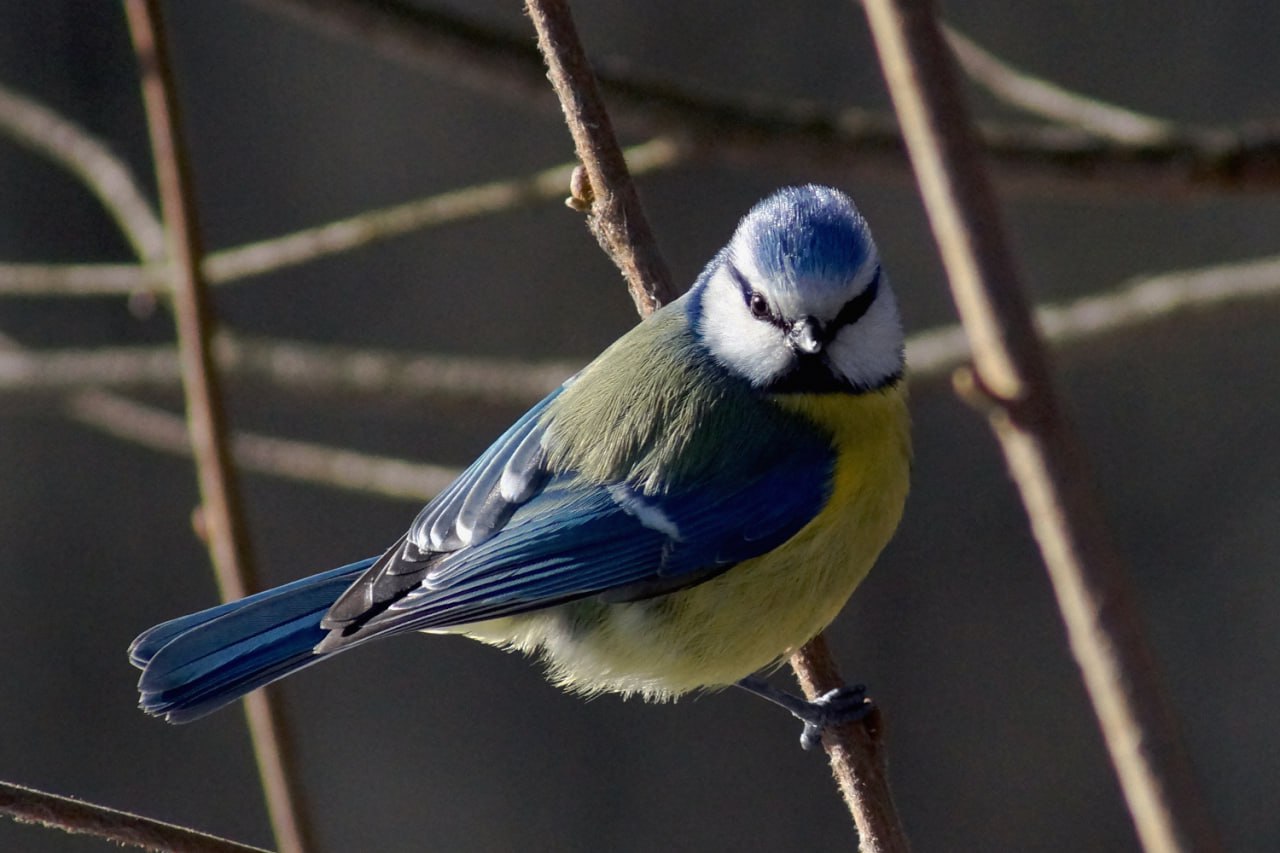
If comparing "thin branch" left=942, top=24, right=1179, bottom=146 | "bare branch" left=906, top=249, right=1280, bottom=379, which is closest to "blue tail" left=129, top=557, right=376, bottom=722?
"bare branch" left=906, top=249, right=1280, bottom=379

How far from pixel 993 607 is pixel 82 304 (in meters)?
2.73

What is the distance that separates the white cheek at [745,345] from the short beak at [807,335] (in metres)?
0.05

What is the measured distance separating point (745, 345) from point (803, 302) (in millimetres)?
125

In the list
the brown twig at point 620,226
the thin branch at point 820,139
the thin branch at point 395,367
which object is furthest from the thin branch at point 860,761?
the thin branch at point 820,139

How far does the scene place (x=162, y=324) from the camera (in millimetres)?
4383

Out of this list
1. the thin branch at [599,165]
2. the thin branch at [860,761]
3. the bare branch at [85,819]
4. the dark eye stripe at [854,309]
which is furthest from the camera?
the dark eye stripe at [854,309]

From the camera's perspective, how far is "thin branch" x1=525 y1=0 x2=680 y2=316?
5.51ft

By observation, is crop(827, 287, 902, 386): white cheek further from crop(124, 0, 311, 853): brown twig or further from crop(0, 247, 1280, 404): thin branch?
crop(124, 0, 311, 853): brown twig

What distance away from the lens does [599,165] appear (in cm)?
187

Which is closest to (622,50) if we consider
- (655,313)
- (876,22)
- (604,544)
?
(655,313)

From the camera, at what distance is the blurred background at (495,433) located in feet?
13.9

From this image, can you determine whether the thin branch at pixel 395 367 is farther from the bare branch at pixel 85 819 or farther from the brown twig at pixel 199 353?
the bare branch at pixel 85 819

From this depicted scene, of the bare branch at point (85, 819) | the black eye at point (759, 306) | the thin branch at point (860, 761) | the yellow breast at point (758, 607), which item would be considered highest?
the black eye at point (759, 306)

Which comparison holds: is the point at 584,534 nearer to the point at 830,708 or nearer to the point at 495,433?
the point at 830,708
